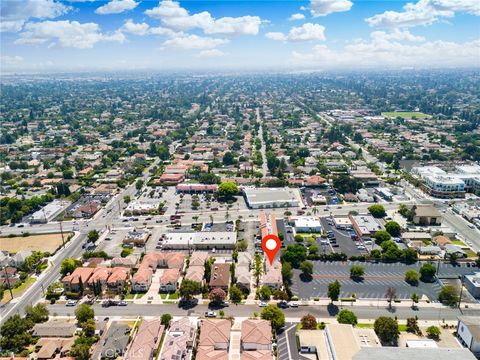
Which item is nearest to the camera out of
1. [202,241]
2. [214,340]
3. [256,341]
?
[256,341]

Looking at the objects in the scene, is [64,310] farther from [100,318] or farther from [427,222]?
[427,222]

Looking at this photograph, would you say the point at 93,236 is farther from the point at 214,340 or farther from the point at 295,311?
the point at 295,311

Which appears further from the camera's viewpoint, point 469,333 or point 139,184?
point 139,184

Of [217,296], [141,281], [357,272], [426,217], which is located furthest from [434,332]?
[141,281]

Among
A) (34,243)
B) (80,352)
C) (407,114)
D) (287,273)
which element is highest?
(407,114)

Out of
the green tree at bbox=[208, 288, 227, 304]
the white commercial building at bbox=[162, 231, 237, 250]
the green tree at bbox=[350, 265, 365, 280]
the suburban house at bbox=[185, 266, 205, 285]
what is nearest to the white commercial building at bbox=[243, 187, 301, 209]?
the white commercial building at bbox=[162, 231, 237, 250]
